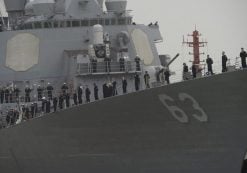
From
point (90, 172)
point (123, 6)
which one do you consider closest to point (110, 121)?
point (90, 172)

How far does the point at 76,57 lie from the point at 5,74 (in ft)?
7.53

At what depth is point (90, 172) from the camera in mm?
20906

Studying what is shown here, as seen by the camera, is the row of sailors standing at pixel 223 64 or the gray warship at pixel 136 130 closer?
the gray warship at pixel 136 130

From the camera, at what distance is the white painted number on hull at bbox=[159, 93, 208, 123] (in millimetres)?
19734

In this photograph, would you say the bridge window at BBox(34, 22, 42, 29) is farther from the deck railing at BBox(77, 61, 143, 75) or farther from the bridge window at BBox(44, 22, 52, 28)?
the deck railing at BBox(77, 61, 143, 75)

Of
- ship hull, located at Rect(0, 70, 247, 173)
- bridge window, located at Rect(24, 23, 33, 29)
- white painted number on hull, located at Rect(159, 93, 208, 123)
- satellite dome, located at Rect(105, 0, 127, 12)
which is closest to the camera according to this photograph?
ship hull, located at Rect(0, 70, 247, 173)

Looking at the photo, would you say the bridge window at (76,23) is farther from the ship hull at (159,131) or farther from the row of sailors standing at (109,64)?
the ship hull at (159,131)

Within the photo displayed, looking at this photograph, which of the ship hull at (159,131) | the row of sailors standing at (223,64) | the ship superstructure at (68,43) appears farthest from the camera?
the ship superstructure at (68,43)

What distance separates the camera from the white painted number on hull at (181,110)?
1973cm

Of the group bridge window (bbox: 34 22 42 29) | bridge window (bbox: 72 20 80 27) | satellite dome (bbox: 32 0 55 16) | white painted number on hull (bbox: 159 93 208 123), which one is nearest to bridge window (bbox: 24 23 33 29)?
bridge window (bbox: 34 22 42 29)

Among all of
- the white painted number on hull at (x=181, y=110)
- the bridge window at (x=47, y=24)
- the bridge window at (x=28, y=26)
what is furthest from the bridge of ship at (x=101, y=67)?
the white painted number on hull at (x=181, y=110)

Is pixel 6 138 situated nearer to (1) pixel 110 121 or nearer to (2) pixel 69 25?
(1) pixel 110 121

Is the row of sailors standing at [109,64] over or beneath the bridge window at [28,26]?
beneath


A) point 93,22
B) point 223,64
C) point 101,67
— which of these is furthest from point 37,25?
point 223,64
